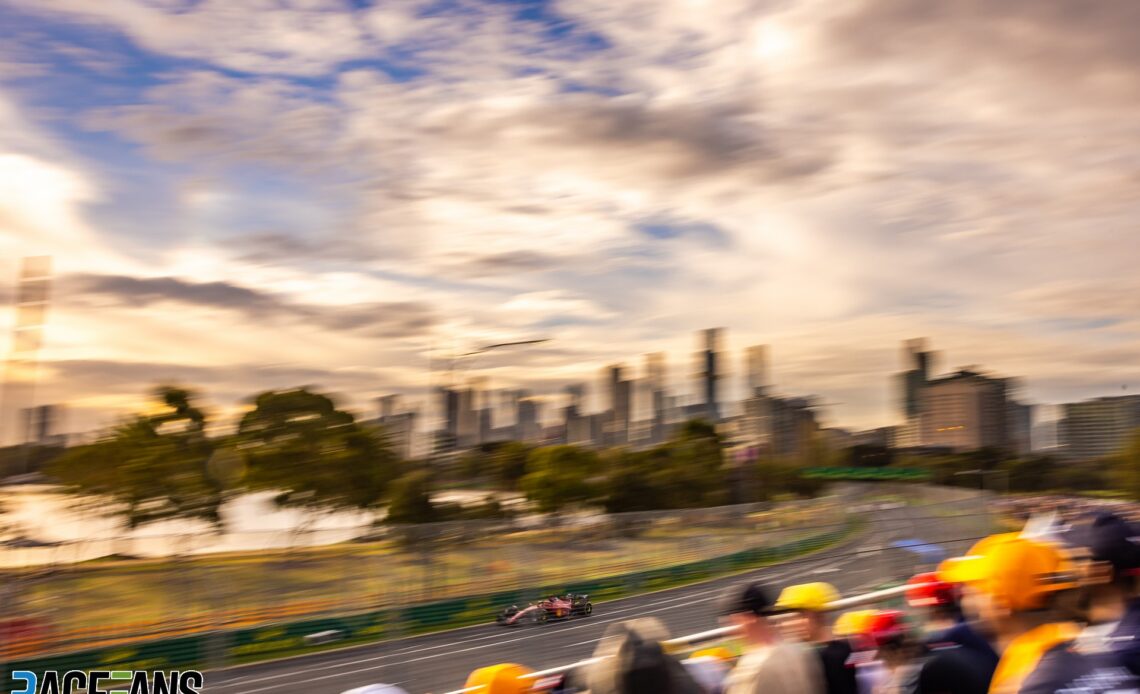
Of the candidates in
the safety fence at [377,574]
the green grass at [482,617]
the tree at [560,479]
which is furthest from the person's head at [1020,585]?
the tree at [560,479]

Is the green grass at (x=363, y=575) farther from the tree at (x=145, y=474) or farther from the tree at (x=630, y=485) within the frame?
the tree at (x=630, y=485)

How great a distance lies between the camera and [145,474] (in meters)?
40.6

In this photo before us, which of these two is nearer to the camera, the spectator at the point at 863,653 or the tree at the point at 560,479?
the spectator at the point at 863,653

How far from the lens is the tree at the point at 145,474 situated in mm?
40172

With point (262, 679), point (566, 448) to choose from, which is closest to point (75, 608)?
point (262, 679)

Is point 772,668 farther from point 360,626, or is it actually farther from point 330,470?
point 330,470

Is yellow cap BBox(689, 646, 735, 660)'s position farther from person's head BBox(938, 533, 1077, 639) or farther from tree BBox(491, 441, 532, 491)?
tree BBox(491, 441, 532, 491)

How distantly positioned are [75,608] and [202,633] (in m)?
5.00

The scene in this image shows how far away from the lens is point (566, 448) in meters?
47.7

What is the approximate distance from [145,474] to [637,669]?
42.3m

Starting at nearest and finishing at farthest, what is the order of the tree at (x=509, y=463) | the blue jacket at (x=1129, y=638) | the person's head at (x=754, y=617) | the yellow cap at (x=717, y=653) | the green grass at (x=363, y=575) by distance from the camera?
the blue jacket at (x=1129, y=638)
the person's head at (x=754, y=617)
the yellow cap at (x=717, y=653)
the green grass at (x=363, y=575)
the tree at (x=509, y=463)

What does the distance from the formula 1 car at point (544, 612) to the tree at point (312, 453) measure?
33.7 metres

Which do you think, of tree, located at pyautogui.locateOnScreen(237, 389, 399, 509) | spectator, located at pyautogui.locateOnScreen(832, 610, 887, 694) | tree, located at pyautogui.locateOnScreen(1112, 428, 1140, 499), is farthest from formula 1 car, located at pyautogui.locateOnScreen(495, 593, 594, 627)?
tree, located at pyautogui.locateOnScreen(237, 389, 399, 509)

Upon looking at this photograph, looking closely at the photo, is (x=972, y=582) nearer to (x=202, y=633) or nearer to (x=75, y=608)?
(x=202, y=633)
